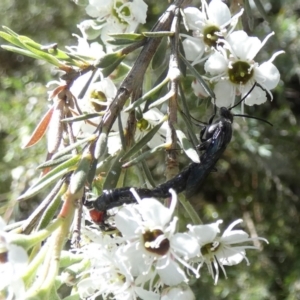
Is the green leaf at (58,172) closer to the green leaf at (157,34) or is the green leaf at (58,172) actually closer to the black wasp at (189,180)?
the black wasp at (189,180)

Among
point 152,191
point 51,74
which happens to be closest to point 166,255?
point 152,191

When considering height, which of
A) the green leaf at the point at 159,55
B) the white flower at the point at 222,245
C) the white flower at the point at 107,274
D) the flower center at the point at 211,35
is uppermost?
the green leaf at the point at 159,55

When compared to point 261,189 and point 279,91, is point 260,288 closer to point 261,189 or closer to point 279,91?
point 261,189

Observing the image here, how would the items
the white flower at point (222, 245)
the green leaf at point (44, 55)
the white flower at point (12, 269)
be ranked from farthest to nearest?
the green leaf at point (44, 55)
the white flower at point (222, 245)
the white flower at point (12, 269)

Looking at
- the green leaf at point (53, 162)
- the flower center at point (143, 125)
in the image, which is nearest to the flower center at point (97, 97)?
the flower center at point (143, 125)

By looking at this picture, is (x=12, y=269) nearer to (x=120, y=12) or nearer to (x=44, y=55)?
(x=44, y=55)

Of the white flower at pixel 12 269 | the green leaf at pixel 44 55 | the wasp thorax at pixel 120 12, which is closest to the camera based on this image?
the white flower at pixel 12 269
